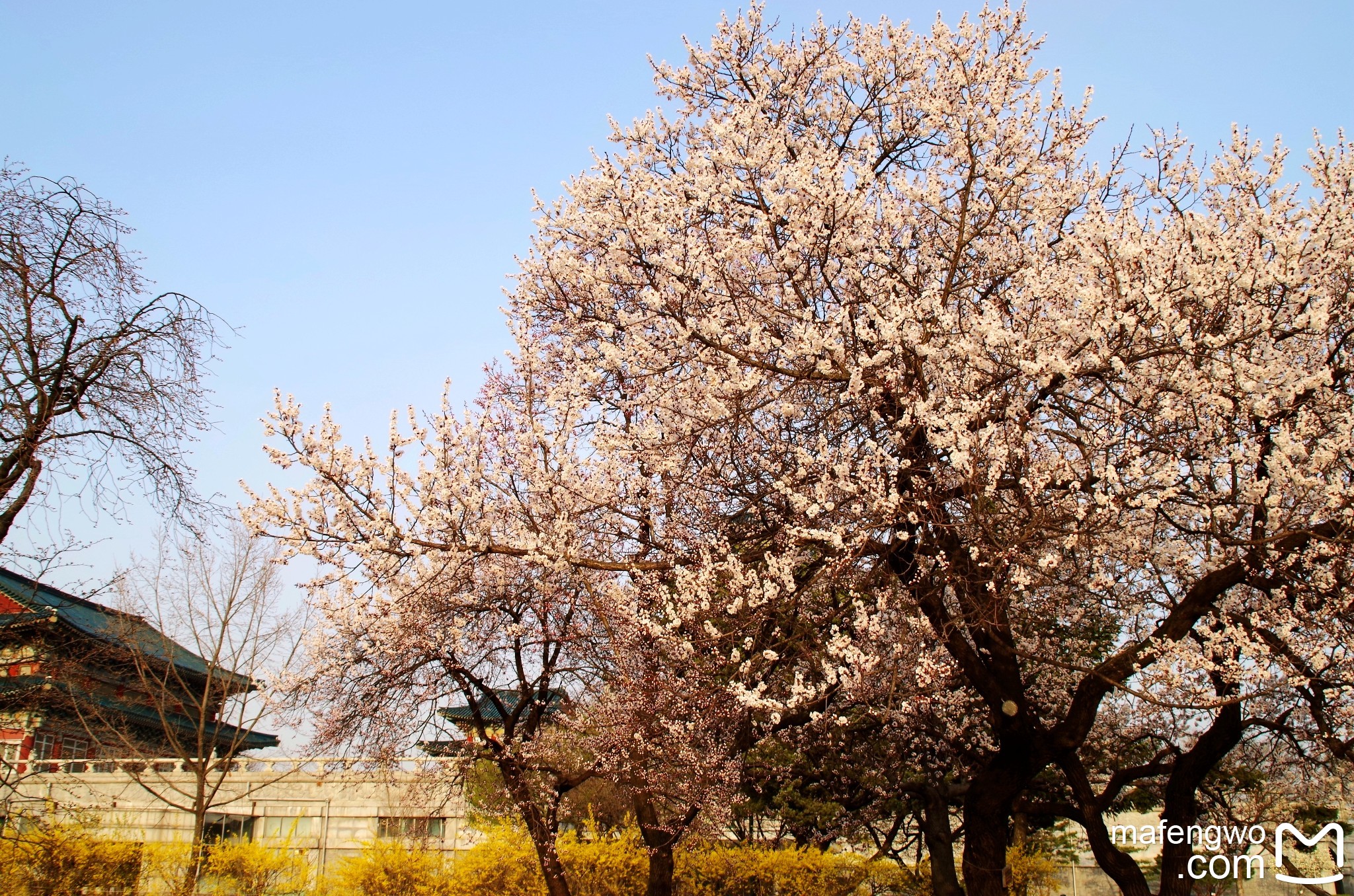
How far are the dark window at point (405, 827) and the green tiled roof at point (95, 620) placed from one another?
13.2ft

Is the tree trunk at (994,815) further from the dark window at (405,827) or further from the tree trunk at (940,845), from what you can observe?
the dark window at (405,827)

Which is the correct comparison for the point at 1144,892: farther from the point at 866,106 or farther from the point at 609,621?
the point at 866,106

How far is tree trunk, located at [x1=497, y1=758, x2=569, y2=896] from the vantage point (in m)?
Answer: 10.4

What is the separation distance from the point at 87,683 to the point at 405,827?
8.33 m

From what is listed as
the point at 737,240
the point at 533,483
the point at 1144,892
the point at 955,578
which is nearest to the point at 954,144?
the point at 737,240

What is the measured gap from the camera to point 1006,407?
7.08m

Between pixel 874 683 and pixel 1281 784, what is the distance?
10.4m

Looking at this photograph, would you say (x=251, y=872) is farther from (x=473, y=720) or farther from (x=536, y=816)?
(x=536, y=816)

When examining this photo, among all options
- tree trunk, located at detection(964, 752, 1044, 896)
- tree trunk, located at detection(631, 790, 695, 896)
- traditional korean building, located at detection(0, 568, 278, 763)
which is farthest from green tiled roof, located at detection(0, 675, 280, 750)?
tree trunk, located at detection(964, 752, 1044, 896)

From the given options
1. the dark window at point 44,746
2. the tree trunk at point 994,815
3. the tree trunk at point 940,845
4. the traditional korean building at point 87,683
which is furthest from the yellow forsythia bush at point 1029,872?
the dark window at point 44,746

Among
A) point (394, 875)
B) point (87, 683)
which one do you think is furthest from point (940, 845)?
point (87, 683)

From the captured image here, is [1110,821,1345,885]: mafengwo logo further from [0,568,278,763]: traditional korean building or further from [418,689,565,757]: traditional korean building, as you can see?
[0,568,278,763]: traditional korean building

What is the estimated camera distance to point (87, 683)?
1095cm

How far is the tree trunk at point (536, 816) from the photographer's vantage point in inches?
410
